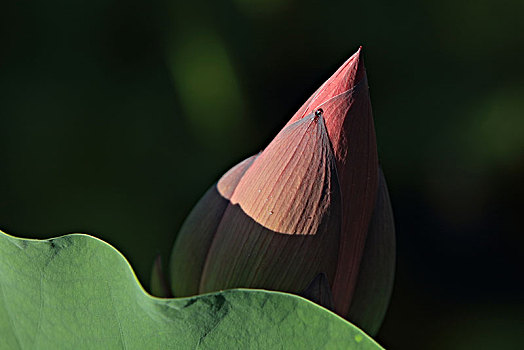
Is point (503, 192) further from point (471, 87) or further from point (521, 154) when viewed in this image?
point (471, 87)

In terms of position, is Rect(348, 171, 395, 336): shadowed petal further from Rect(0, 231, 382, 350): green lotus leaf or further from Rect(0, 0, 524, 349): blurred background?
Rect(0, 0, 524, 349): blurred background

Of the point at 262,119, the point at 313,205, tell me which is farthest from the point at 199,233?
the point at 262,119

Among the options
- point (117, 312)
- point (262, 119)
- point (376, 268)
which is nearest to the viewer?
point (117, 312)

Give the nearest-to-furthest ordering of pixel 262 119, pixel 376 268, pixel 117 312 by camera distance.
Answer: pixel 117 312, pixel 376 268, pixel 262 119

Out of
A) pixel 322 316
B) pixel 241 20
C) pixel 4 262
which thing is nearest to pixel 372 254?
pixel 322 316

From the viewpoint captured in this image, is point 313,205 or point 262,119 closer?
point 313,205

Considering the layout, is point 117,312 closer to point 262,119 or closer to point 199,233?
point 199,233
